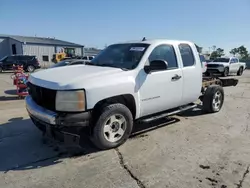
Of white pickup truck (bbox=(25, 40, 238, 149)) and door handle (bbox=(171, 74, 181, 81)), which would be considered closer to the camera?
white pickup truck (bbox=(25, 40, 238, 149))

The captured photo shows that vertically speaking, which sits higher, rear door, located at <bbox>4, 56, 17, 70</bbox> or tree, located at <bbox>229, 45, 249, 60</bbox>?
tree, located at <bbox>229, 45, 249, 60</bbox>

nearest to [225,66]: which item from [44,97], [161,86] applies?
[161,86]

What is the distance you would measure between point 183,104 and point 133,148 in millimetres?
1893

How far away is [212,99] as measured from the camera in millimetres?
6699

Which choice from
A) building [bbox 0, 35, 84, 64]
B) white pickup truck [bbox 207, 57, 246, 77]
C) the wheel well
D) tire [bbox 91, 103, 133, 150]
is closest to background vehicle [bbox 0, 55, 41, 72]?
building [bbox 0, 35, 84, 64]

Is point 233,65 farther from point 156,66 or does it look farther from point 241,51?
point 241,51

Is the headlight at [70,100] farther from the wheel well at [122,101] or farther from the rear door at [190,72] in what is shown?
the rear door at [190,72]

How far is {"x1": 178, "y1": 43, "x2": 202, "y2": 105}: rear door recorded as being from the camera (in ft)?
17.9

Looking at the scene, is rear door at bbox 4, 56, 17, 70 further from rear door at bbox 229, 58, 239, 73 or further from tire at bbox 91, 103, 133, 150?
tire at bbox 91, 103, 133, 150

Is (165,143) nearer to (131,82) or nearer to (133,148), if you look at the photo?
(133,148)

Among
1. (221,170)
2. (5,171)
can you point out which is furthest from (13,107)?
(221,170)

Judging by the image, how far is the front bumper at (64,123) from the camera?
3.69 meters

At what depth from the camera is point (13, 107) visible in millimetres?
7996

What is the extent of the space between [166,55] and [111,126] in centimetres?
198
